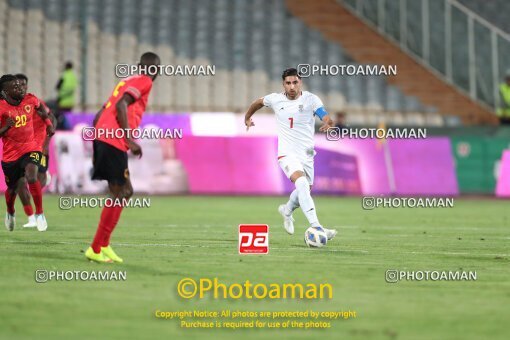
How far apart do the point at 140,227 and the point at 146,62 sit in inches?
247

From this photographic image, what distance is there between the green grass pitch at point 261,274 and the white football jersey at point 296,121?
1.35 metres

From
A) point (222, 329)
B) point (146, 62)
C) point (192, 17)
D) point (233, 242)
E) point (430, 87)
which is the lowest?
point (222, 329)

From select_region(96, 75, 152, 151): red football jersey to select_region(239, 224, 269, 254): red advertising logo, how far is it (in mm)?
1886

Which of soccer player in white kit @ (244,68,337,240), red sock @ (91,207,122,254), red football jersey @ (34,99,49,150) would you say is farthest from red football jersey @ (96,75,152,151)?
red football jersey @ (34,99,49,150)

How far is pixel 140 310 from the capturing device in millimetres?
8906

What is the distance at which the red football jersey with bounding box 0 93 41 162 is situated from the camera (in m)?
16.3

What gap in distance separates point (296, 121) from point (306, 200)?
4.29 ft

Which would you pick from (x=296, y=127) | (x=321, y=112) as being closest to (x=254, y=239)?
(x=321, y=112)

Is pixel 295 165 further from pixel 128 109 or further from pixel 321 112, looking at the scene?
pixel 128 109

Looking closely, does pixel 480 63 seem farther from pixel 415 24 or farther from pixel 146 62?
pixel 146 62

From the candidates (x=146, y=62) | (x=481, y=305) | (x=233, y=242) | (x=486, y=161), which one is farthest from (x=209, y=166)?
(x=481, y=305)

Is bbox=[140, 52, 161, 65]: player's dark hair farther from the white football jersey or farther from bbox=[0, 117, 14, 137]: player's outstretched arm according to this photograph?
bbox=[0, 117, 14, 137]: player's outstretched arm

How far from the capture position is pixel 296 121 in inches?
608

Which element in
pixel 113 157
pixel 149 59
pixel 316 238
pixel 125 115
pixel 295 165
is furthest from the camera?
pixel 295 165
